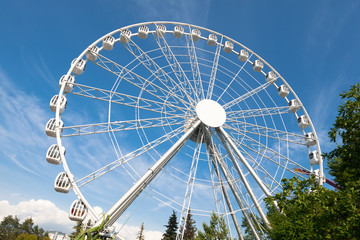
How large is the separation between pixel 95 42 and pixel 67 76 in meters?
3.20

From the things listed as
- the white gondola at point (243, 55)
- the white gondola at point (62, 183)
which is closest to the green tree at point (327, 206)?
the white gondola at point (62, 183)

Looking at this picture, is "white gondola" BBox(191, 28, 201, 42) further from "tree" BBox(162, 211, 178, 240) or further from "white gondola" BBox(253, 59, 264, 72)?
"tree" BBox(162, 211, 178, 240)

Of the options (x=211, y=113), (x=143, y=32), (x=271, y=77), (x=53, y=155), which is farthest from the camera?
(x=271, y=77)

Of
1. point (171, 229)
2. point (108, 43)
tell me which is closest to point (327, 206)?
point (108, 43)

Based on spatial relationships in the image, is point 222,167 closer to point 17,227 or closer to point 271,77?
point 271,77

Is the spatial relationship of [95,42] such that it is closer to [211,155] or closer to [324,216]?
[211,155]

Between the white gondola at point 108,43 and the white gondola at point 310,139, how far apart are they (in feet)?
52.2

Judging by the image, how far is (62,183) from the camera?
11141 mm

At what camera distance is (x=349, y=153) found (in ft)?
27.2

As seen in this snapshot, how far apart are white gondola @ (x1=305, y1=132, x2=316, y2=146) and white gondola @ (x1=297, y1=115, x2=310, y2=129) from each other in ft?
2.32

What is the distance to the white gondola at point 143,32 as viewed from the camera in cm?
1766

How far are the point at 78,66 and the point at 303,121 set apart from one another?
17.0 meters

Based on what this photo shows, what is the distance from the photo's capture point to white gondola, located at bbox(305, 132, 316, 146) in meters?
18.2

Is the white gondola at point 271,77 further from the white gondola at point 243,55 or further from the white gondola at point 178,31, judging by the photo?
the white gondola at point 178,31
